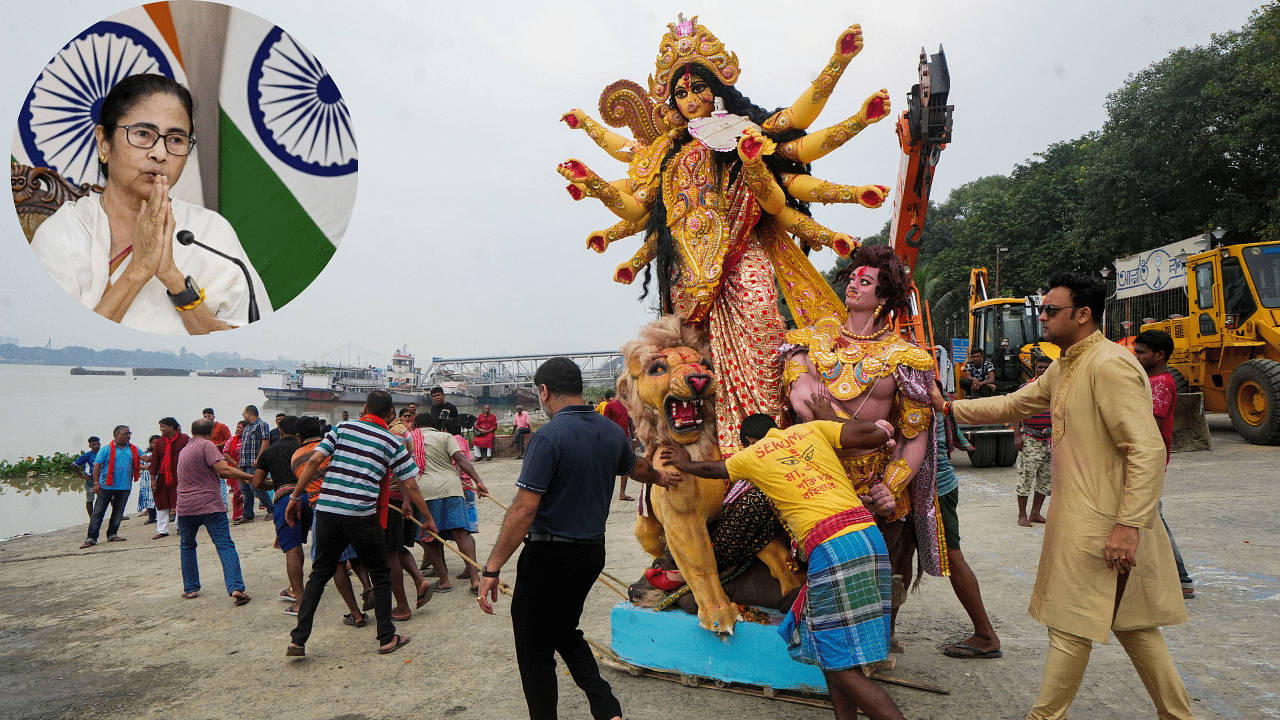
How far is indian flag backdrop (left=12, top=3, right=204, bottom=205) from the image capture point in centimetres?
281

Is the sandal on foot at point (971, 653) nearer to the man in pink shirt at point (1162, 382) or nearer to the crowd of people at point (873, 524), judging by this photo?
the crowd of people at point (873, 524)

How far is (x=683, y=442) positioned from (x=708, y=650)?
1.07 metres

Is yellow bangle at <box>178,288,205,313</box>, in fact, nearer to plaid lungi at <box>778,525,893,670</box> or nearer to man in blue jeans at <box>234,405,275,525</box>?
plaid lungi at <box>778,525,893,670</box>

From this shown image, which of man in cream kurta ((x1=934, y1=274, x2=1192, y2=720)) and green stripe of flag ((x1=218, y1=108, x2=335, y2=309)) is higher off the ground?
green stripe of flag ((x1=218, y1=108, x2=335, y2=309))

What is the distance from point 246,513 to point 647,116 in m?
9.17

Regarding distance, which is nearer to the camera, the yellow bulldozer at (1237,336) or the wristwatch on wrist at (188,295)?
the wristwatch on wrist at (188,295)

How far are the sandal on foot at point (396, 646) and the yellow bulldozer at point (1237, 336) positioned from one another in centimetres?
1057

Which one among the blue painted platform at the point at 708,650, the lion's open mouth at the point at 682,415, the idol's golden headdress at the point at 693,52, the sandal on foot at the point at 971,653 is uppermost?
the idol's golden headdress at the point at 693,52

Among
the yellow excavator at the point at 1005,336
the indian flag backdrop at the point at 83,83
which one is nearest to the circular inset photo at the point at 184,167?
the indian flag backdrop at the point at 83,83

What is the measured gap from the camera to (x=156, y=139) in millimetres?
3080

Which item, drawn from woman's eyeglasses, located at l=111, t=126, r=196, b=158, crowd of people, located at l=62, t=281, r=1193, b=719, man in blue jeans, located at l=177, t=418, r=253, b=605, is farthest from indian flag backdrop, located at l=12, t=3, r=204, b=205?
man in blue jeans, located at l=177, t=418, r=253, b=605

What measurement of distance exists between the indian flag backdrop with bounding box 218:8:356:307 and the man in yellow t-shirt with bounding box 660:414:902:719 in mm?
2139

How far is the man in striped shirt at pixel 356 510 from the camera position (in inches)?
171

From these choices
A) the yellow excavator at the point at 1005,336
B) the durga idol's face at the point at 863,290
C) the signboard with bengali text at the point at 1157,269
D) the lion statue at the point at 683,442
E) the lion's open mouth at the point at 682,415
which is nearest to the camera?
the durga idol's face at the point at 863,290
